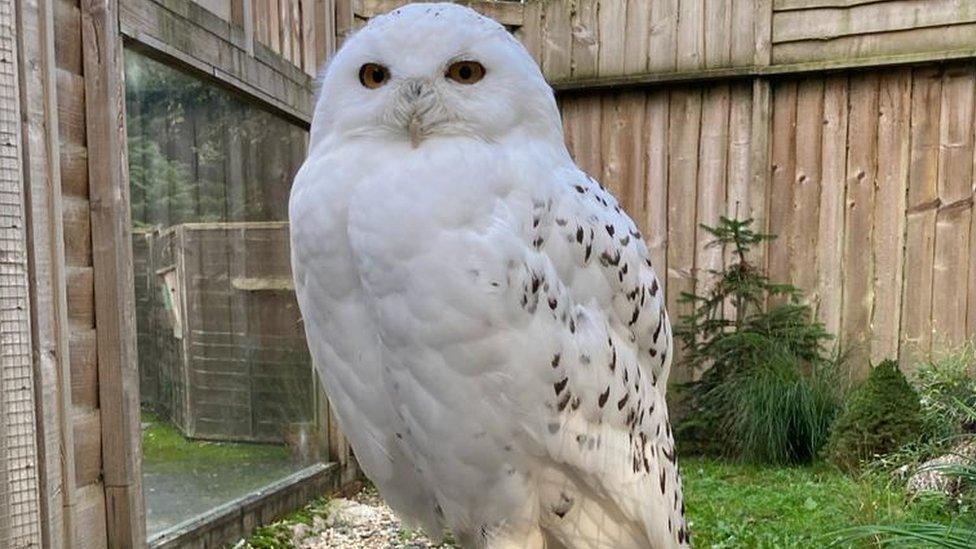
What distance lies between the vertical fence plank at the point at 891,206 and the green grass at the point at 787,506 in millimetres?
753

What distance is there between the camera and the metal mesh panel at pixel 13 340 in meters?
1.57

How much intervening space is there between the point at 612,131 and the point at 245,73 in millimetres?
1785

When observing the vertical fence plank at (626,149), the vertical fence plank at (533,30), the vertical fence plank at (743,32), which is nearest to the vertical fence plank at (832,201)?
the vertical fence plank at (743,32)

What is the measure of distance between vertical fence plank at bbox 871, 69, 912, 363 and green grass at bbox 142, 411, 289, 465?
8.45 feet

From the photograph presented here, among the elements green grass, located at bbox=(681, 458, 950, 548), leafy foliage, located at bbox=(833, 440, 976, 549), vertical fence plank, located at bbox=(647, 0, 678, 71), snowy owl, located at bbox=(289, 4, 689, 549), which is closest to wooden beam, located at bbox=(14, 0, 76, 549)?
snowy owl, located at bbox=(289, 4, 689, 549)

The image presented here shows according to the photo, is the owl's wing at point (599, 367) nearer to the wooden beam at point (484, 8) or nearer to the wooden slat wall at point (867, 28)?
the wooden beam at point (484, 8)

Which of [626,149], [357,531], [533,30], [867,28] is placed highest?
[533,30]

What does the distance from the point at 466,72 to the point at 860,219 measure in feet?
9.68

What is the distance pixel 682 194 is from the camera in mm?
3604

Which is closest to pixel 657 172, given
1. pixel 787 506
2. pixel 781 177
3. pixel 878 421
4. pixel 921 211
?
pixel 781 177

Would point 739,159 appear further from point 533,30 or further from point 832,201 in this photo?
point 533,30

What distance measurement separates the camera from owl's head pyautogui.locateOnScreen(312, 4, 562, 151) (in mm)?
911

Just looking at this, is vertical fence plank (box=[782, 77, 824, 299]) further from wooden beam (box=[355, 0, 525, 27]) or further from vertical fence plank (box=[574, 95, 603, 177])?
wooden beam (box=[355, 0, 525, 27])

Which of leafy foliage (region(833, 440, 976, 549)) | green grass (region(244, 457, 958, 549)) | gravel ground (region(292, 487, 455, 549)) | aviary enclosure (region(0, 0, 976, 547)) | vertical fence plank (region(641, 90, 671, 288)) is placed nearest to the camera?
aviary enclosure (region(0, 0, 976, 547))
